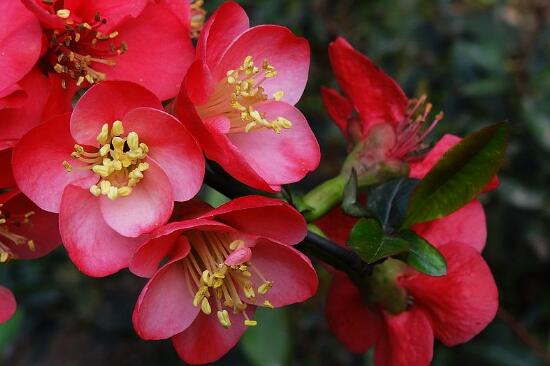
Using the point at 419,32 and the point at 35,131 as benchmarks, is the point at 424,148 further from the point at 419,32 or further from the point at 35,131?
the point at 419,32

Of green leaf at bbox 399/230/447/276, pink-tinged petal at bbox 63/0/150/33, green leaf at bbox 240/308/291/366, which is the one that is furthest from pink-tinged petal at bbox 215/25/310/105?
green leaf at bbox 240/308/291/366

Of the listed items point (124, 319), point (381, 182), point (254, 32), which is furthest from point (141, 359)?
point (254, 32)

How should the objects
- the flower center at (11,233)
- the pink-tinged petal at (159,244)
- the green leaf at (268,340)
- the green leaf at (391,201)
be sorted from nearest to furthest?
the pink-tinged petal at (159,244), the flower center at (11,233), the green leaf at (391,201), the green leaf at (268,340)

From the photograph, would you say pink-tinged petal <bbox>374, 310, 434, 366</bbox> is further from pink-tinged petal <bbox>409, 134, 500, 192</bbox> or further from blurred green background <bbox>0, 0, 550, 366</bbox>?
blurred green background <bbox>0, 0, 550, 366</bbox>

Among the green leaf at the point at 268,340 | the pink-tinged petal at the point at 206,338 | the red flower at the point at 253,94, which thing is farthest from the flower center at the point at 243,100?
the green leaf at the point at 268,340

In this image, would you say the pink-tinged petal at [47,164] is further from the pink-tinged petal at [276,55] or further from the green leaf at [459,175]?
the green leaf at [459,175]
